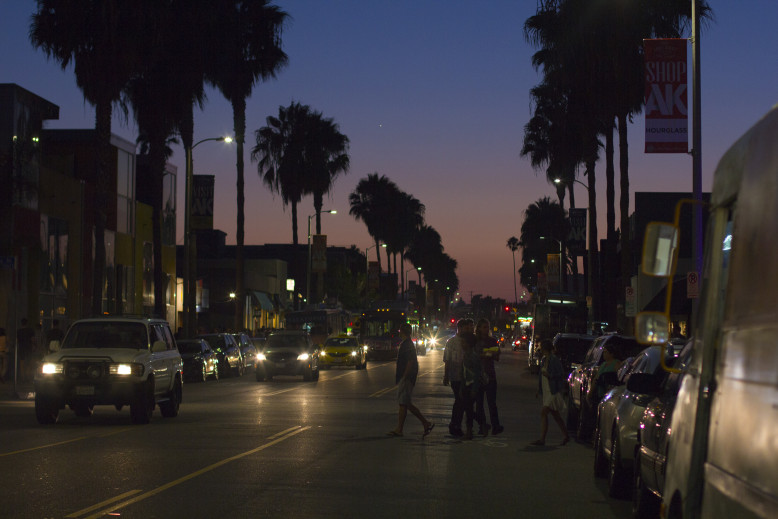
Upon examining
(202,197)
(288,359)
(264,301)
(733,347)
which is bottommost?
(288,359)

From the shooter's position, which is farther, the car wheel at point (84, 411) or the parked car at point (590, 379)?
the car wheel at point (84, 411)

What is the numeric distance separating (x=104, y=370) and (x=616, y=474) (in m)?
11.1

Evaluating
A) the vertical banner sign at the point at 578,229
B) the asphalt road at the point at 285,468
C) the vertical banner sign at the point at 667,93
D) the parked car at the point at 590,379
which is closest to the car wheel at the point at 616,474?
the asphalt road at the point at 285,468

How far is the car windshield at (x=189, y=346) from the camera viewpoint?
3803cm

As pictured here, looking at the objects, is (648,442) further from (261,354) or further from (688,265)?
(688,265)

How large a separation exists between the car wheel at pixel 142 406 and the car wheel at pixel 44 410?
1.39 m

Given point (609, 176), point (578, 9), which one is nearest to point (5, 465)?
point (578, 9)

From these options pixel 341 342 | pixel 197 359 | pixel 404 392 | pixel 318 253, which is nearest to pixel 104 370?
pixel 404 392

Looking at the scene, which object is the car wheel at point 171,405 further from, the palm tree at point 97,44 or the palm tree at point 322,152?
the palm tree at point 322,152

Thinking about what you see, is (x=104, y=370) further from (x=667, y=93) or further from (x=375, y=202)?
(x=375, y=202)

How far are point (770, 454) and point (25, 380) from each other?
3223 centimetres

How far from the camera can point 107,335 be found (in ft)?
67.4

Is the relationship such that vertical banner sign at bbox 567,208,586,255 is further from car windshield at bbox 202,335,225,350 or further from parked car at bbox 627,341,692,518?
parked car at bbox 627,341,692,518

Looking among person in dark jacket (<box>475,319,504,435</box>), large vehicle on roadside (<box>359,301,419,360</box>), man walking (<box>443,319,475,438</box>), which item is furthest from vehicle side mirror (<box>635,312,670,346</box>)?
large vehicle on roadside (<box>359,301,419,360</box>)
